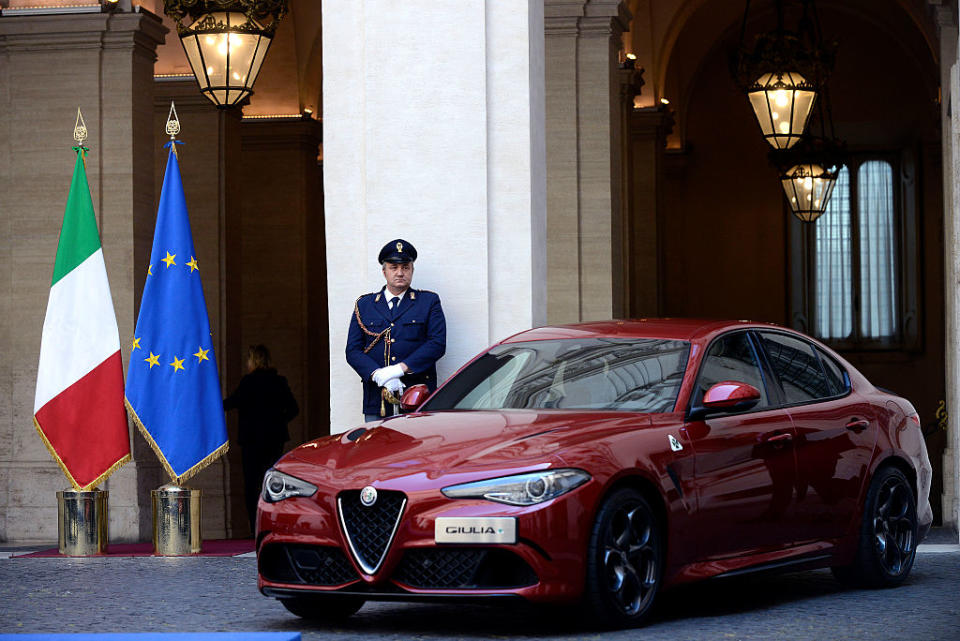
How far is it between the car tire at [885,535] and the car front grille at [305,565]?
8.77ft

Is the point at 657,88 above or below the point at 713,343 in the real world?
above

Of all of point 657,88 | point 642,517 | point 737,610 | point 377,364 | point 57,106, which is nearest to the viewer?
point 642,517

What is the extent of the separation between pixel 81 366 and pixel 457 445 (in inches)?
203

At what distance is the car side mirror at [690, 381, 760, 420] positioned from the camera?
23.6 feet

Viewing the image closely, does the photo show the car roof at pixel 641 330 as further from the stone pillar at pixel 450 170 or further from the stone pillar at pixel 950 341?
the stone pillar at pixel 950 341

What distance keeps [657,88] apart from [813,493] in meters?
15.0

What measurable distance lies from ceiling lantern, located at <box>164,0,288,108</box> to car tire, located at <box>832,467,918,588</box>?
16.6 feet

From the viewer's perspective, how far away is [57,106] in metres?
14.4

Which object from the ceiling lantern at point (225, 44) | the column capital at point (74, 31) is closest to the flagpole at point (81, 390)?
the ceiling lantern at point (225, 44)

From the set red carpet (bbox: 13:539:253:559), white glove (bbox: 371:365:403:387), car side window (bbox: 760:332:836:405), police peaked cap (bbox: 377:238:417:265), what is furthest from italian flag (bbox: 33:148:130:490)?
car side window (bbox: 760:332:836:405)

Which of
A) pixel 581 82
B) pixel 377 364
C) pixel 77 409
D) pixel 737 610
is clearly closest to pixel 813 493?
pixel 737 610

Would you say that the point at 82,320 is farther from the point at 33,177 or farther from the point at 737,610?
the point at 737,610

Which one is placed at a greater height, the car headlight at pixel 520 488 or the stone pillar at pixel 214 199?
the stone pillar at pixel 214 199

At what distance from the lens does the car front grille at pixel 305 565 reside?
264 inches
